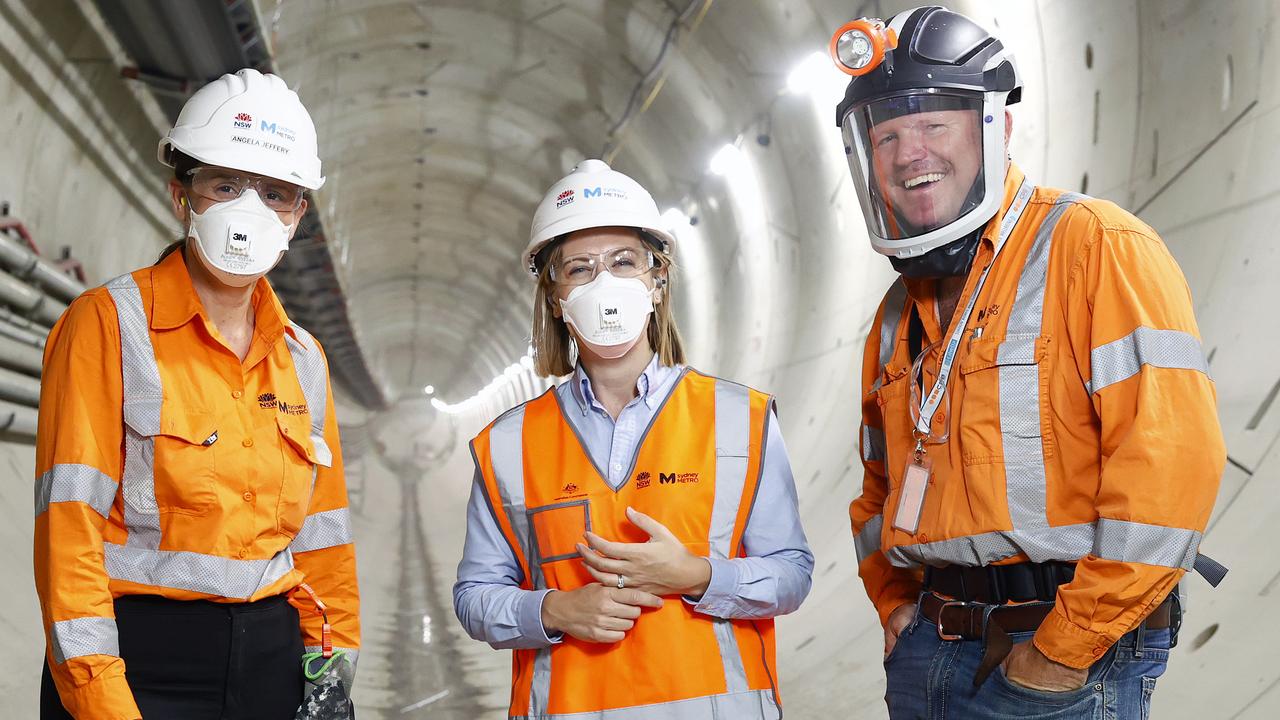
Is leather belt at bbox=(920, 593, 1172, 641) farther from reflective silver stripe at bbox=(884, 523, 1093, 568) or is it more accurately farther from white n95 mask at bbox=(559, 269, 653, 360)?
white n95 mask at bbox=(559, 269, 653, 360)

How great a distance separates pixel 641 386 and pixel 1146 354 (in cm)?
114

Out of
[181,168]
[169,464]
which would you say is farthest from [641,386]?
[181,168]

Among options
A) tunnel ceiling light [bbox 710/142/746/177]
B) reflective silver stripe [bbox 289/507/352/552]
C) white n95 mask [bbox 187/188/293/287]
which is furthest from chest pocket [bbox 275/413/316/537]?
tunnel ceiling light [bbox 710/142/746/177]

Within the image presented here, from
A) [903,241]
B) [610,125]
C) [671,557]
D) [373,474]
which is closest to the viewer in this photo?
[671,557]

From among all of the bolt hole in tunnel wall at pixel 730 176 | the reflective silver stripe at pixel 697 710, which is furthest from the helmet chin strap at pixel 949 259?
the bolt hole in tunnel wall at pixel 730 176

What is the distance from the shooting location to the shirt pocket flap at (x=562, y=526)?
2.59 metres

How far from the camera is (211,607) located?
8.27 feet

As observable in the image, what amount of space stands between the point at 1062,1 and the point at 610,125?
17.1 ft

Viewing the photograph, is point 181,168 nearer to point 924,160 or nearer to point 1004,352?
point 924,160

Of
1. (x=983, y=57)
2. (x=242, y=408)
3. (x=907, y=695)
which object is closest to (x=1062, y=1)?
(x=983, y=57)

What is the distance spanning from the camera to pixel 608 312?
276cm

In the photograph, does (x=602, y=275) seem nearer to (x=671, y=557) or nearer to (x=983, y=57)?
(x=671, y=557)

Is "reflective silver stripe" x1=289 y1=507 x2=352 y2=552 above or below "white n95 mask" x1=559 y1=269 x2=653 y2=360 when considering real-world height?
below

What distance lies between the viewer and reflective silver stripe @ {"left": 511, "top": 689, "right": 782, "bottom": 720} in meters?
2.43
